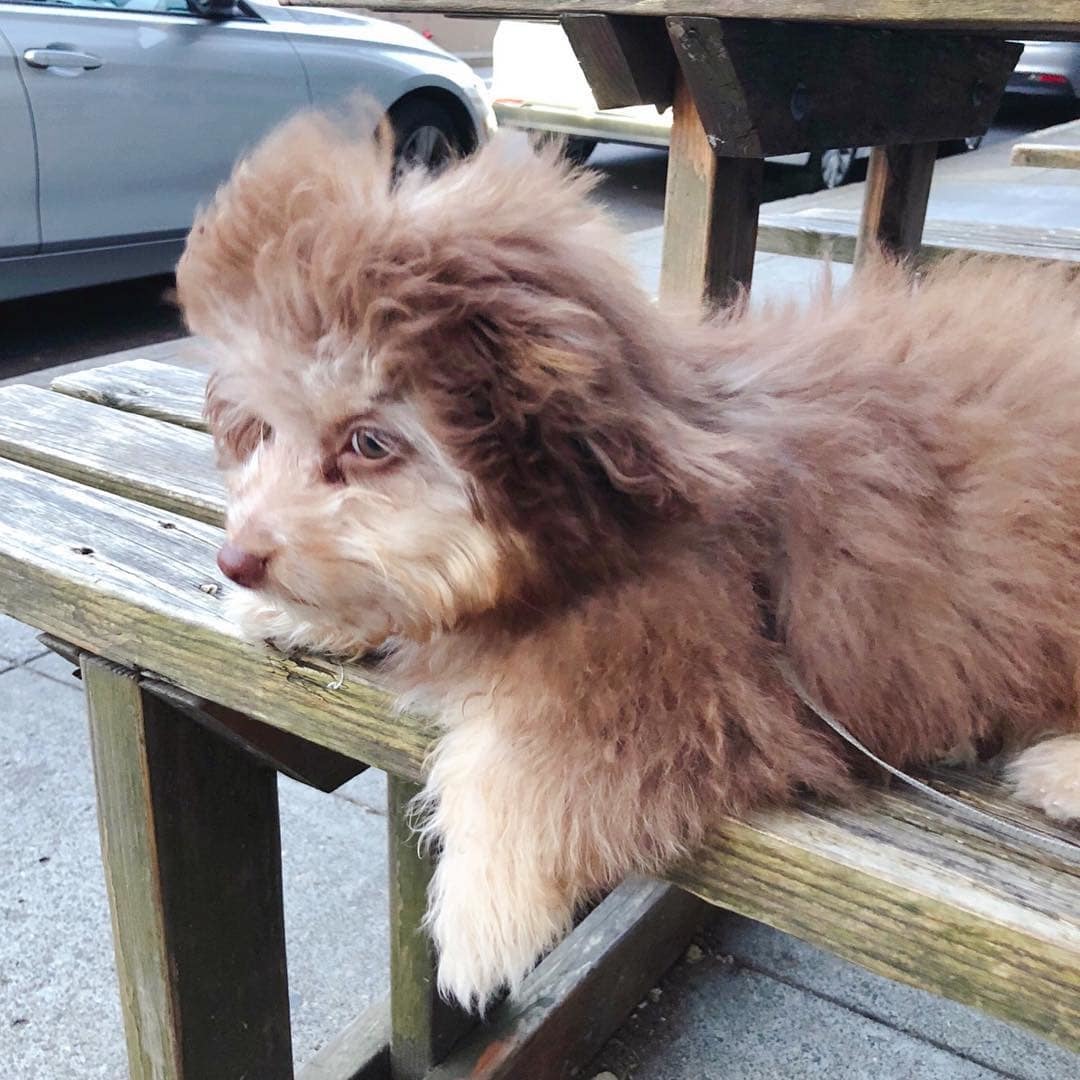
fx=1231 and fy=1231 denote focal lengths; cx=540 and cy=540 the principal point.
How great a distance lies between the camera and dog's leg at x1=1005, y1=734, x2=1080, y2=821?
125 cm

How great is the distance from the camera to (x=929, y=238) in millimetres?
3545

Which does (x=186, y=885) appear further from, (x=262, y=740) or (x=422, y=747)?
(x=422, y=747)

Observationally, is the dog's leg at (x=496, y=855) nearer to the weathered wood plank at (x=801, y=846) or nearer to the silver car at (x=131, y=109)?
the weathered wood plank at (x=801, y=846)

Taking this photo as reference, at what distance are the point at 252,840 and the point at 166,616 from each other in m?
0.49

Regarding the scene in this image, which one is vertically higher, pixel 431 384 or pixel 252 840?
pixel 431 384

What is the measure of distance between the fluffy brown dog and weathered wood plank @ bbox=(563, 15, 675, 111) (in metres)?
0.91

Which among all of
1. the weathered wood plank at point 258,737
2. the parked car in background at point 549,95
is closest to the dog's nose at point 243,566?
the weathered wood plank at point 258,737

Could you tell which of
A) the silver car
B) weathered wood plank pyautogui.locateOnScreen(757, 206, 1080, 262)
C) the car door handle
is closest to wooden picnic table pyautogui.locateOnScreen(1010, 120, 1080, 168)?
weathered wood plank pyautogui.locateOnScreen(757, 206, 1080, 262)

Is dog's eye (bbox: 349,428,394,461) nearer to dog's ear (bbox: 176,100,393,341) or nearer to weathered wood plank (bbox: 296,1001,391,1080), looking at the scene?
dog's ear (bbox: 176,100,393,341)

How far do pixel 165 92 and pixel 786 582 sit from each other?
18.5 ft

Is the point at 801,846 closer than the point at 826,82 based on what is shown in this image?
Yes

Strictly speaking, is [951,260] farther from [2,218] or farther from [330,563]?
[2,218]

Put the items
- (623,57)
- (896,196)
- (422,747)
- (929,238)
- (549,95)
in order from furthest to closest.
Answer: (549,95) < (929,238) < (896,196) < (623,57) < (422,747)

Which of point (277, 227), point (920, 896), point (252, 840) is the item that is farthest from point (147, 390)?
point (920, 896)
